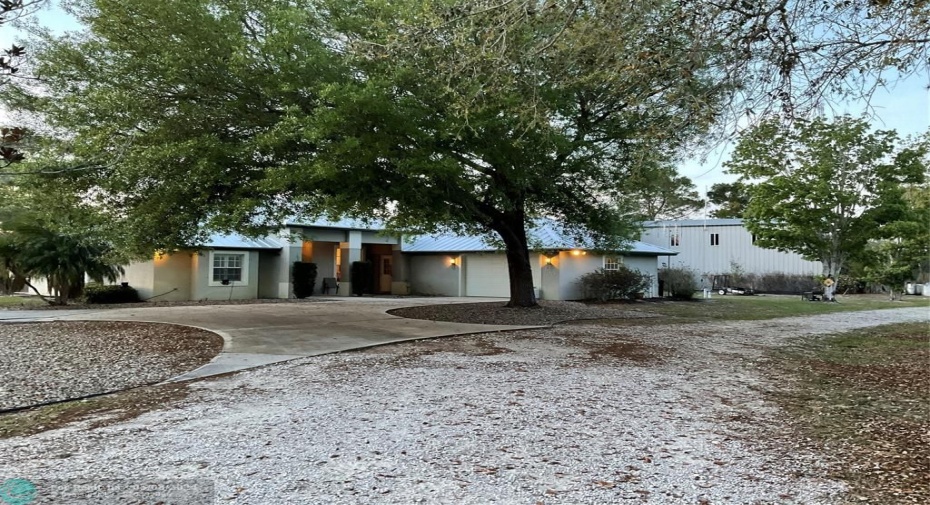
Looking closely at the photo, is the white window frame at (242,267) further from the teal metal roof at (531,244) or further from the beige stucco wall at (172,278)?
the teal metal roof at (531,244)

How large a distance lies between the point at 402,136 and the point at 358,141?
105 centimetres

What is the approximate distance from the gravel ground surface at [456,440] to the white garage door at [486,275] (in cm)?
1615

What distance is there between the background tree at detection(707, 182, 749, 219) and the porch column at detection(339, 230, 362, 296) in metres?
35.7

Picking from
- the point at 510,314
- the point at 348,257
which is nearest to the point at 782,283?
the point at 510,314

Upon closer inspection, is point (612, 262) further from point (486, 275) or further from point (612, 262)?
point (486, 275)

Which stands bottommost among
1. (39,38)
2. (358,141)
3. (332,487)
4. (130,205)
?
(332,487)

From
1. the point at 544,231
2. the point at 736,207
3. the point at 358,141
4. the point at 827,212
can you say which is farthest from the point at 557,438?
the point at 736,207

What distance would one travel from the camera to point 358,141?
29.6 feet

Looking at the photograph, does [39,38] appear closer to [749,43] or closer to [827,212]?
[749,43]

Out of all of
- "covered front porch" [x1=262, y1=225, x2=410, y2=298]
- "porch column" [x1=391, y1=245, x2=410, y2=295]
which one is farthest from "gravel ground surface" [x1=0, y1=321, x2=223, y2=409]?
"porch column" [x1=391, y1=245, x2=410, y2=295]

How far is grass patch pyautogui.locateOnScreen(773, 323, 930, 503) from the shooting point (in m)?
3.61

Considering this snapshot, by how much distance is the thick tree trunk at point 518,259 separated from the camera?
15117 millimetres

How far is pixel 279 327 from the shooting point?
11.7 metres

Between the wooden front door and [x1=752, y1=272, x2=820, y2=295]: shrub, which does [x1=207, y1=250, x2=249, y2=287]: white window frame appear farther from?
[x1=752, y1=272, x2=820, y2=295]: shrub
